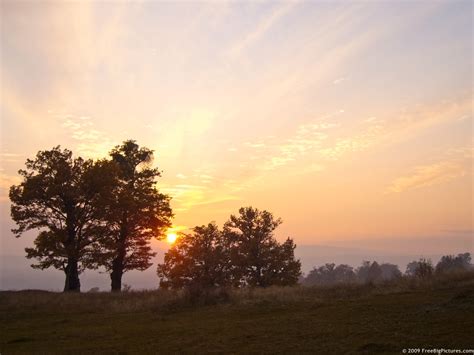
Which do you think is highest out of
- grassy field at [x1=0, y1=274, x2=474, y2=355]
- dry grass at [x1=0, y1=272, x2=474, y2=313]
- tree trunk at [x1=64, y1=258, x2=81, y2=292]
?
tree trunk at [x1=64, y1=258, x2=81, y2=292]

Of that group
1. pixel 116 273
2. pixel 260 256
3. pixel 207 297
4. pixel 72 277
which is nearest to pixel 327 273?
pixel 260 256

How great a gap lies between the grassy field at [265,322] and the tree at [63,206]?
6601 millimetres

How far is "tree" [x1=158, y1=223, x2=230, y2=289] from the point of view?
49.4 m

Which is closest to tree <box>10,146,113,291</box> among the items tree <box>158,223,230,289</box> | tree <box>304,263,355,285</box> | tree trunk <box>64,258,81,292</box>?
tree trunk <box>64,258,81,292</box>

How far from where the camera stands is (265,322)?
1662 cm

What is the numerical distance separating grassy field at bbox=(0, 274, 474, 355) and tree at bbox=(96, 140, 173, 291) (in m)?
9.94

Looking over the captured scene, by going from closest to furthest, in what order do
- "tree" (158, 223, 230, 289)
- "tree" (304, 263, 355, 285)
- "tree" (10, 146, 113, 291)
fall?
1. "tree" (10, 146, 113, 291)
2. "tree" (158, 223, 230, 289)
3. "tree" (304, 263, 355, 285)

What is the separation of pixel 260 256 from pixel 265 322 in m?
35.1

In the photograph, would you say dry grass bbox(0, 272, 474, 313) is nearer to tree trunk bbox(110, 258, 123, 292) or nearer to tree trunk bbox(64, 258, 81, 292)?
tree trunk bbox(64, 258, 81, 292)

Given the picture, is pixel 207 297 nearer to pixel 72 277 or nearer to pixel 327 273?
pixel 72 277

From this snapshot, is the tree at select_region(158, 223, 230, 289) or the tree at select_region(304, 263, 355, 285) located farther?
the tree at select_region(304, 263, 355, 285)

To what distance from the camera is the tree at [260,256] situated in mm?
51094

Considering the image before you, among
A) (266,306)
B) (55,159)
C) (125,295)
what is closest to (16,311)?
(125,295)

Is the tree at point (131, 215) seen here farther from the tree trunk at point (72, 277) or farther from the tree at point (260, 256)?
the tree at point (260, 256)
